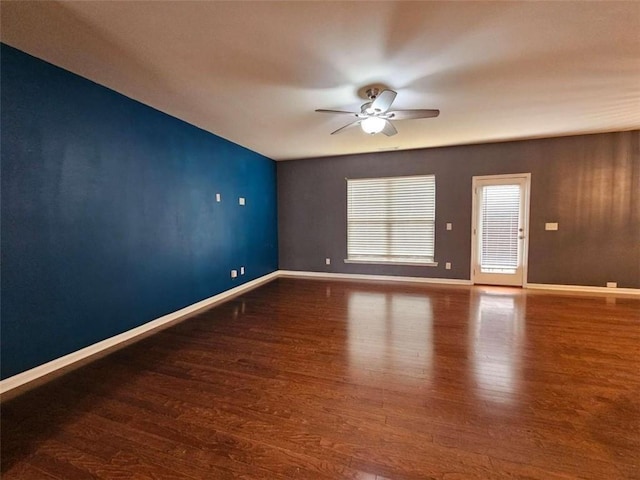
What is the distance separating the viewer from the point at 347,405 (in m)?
1.90

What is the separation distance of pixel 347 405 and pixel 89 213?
2.81 meters

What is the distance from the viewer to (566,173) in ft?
15.0

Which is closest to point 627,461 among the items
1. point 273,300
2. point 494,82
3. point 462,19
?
point 462,19

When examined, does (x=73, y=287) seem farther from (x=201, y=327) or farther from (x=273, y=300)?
(x=273, y=300)

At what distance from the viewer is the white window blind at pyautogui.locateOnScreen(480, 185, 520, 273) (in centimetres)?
488

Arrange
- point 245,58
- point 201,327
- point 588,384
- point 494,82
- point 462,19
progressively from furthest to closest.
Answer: point 201,327
point 494,82
point 245,58
point 588,384
point 462,19

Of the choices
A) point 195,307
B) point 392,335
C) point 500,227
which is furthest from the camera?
point 500,227

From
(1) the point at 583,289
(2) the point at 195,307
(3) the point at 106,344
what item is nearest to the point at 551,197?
(1) the point at 583,289

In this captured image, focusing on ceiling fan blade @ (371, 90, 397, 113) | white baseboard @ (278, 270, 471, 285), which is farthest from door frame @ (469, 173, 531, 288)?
ceiling fan blade @ (371, 90, 397, 113)

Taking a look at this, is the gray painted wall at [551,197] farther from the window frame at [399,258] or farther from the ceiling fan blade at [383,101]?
the ceiling fan blade at [383,101]

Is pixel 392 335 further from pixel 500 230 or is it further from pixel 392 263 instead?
pixel 500 230

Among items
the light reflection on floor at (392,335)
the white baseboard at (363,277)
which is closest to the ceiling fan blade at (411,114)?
the light reflection on floor at (392,335)

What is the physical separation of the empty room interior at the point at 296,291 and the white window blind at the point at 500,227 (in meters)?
0.07

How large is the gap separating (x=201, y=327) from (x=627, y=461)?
3510 millimetres
